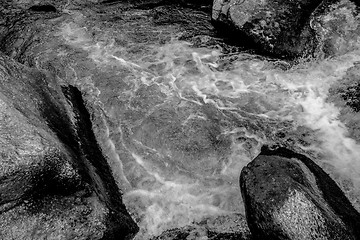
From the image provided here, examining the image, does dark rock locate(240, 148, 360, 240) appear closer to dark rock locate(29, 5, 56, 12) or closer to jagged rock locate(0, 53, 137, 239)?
jagged rock locate(0, 53, 137, 239)

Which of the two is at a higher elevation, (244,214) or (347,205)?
(347,205)

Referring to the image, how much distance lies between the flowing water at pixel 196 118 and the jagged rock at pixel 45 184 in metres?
0.79

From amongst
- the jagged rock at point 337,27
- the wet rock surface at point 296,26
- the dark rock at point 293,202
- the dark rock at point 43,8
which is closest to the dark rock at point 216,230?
the dark rock at point 293,202

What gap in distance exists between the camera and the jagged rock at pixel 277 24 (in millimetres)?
7754

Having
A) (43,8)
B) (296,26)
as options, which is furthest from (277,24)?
(43,8)

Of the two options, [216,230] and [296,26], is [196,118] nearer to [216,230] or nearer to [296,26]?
[216,230]

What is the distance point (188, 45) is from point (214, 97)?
6.57 feet

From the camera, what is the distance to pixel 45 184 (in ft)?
14.0

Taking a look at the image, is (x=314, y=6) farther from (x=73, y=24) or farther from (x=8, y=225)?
(x=8, y=225)

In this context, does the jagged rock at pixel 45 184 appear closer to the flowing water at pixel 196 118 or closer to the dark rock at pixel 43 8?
the flowing water at pixel 196 118

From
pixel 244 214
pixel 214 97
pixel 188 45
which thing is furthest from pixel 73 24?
pixel 244 214

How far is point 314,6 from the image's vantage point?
7969 millimetres

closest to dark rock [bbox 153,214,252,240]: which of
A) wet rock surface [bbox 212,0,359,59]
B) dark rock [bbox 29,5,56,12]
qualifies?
wet rock surface [bbox 212,0,359,59]

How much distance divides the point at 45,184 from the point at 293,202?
3.06 meters
